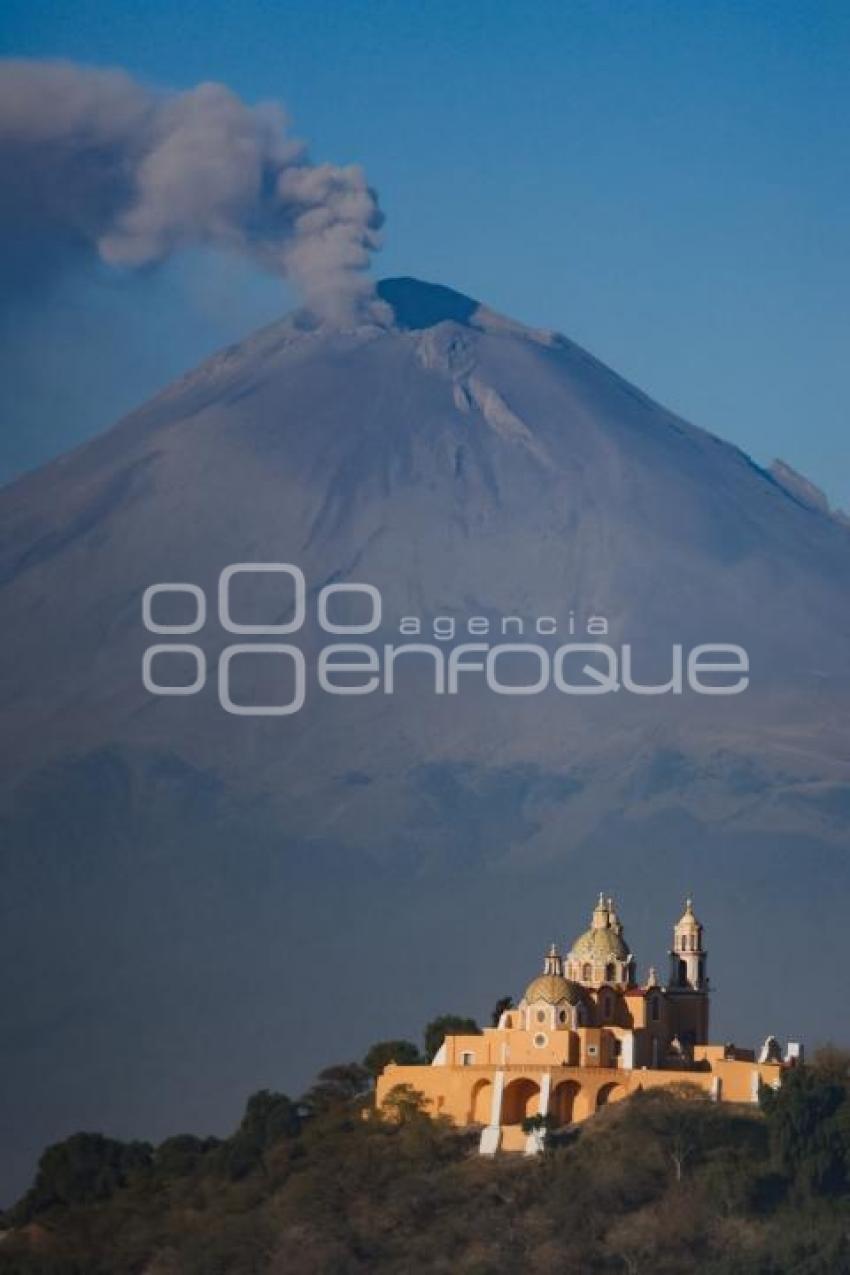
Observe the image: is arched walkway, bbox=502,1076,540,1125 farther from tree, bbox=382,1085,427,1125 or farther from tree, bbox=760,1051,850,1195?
tree, bbox=760,1051,850,1195

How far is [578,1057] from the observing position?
102938 mm

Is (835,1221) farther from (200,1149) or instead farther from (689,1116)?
(200,1149)

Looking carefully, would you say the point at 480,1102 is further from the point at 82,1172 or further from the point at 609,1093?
the point at 82,1172

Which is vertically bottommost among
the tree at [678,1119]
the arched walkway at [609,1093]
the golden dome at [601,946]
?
the tree at [678,1119]

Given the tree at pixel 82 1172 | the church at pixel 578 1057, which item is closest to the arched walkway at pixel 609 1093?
the church at pixel 578 1057

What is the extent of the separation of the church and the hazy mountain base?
2.98 feet

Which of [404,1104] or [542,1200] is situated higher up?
[404,1104]

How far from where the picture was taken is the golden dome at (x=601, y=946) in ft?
349

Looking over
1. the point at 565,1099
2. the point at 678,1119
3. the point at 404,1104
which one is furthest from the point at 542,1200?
the point at 404,1104

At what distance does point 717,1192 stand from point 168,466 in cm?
8211

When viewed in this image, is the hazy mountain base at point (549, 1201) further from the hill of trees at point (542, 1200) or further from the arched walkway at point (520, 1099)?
the arched walkway at point (520, 1099)

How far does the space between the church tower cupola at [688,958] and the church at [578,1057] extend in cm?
67

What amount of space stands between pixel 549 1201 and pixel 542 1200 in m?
0.25

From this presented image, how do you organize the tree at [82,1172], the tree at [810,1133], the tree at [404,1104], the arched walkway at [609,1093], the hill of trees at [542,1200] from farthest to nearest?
1. the tree at [82,1172]
2. the tree at [404,1104]
3. the arched walkway at [609,1093]
4. the tree at [810,1133]
5. the hill of trees at [542,1200]
